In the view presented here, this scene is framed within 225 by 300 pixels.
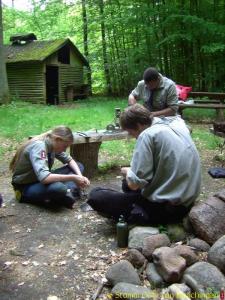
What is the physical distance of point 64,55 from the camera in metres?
21.1

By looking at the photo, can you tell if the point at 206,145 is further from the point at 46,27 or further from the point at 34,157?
the point at 46,27

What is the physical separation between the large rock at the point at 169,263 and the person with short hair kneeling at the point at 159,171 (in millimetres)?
616

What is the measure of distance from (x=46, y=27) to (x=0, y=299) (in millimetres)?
28356

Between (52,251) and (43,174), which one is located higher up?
(43,174)

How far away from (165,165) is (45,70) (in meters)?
16.7

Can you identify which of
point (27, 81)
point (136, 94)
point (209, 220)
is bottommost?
point (209, 220)

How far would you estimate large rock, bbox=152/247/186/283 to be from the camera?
2.98 meters

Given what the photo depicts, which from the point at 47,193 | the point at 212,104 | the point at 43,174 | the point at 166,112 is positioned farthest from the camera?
the point at 212,104

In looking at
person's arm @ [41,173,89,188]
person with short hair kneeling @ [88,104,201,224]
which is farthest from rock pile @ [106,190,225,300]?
person's arm @ [41,173,89,188]

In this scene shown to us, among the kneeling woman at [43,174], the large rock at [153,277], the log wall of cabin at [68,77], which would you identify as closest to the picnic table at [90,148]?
the kneeling woman at [43,174]

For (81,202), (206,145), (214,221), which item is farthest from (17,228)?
(206,145)

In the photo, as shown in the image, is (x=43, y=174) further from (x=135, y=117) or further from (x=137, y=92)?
(x=137, y=92)

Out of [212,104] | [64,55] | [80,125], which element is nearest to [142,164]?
[80,125]

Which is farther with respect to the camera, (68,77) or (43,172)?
(68,77)
